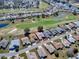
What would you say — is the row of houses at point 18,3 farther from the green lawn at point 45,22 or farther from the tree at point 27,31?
the tree at point 27,31

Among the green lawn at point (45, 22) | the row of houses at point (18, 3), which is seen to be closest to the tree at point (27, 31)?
the green lawn at point (45, 22)

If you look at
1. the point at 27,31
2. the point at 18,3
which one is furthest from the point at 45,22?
the point at 18,3

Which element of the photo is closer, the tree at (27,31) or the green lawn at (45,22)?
the tree at (27,31)

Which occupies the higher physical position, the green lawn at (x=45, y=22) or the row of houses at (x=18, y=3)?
the row of houses at (x=18, y=3)

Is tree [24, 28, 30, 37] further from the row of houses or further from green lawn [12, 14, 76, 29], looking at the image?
the row of houses

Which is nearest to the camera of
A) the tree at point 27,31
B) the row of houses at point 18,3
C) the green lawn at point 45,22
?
the tree at point 27,31

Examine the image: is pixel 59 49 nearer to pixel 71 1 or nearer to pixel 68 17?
pixel 68 17

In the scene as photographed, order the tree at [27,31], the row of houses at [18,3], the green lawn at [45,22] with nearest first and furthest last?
the tree at [27,31] < the green lawn at [45,22] < the row of houses at [18,3]

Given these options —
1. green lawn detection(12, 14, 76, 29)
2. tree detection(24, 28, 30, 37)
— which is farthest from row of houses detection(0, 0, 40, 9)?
tree detection(24, 28, 30, 37)

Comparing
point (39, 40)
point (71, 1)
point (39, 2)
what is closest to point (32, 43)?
point (39, 40)

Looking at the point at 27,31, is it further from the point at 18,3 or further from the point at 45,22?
the point at 18,3

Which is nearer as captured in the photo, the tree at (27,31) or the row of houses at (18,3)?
the tree at (27,31)

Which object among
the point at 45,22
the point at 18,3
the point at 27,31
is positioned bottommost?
the point at 27,31
